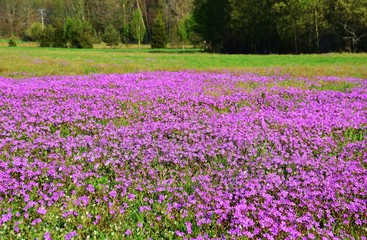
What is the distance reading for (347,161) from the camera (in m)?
5.73

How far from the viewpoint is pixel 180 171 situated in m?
5.43

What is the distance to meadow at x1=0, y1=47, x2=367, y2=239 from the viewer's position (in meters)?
3.93

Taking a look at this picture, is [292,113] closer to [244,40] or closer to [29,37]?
[244,40]

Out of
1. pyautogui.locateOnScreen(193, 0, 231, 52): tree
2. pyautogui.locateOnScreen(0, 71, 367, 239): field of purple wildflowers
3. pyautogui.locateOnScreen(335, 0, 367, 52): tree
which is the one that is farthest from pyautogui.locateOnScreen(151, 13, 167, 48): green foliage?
pyautogui.locateOnScreen(0, 71, 367, 239): field of purple wildflowers

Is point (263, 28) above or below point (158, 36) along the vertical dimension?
below

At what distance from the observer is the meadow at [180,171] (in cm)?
393

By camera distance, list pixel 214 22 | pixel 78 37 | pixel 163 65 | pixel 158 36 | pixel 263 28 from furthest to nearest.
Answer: pixel 158 36 → pixel 78 37 → pixel 214 22 → pixel 263 28 → pixel 163 65

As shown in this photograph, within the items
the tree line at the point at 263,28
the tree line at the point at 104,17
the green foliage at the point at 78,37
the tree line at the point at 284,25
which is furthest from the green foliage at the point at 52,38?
the tree line at the point at 284,25

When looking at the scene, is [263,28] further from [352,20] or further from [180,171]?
[180,171]

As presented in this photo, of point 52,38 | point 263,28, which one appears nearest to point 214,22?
point 263,28

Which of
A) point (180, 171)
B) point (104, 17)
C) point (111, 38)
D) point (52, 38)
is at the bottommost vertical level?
point (180, 171)

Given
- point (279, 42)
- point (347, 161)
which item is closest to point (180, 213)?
point (347, 161)

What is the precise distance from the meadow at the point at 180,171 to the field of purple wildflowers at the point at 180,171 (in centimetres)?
2

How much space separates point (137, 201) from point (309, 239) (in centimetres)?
213
